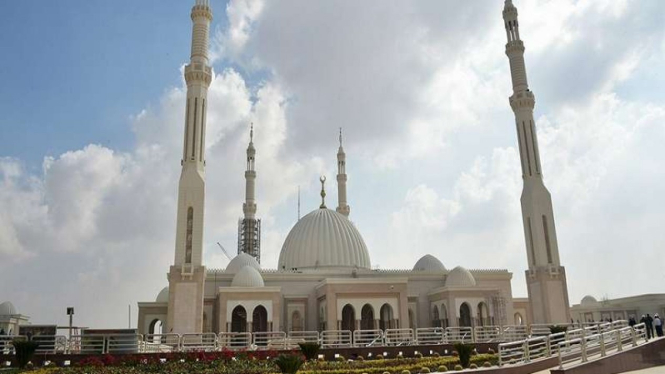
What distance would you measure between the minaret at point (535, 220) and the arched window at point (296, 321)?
14.2 metres

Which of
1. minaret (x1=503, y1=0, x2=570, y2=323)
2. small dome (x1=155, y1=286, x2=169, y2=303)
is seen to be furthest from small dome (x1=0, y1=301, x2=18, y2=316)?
minaret (x1=503, y1=0, x2=570, y2=323)

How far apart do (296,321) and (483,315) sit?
1127 centimetres

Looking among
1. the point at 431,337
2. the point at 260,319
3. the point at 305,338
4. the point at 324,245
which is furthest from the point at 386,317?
the point at 305,338

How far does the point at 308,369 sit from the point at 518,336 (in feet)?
41.8

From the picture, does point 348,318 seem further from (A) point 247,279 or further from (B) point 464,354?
(B) point 464,354

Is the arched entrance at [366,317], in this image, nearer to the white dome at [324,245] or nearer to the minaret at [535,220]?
the white dome at [324,245]

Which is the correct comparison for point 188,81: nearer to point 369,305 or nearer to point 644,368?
point 369,305

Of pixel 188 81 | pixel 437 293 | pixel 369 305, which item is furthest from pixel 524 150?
pixel 188 81

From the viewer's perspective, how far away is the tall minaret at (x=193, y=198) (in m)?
27.7

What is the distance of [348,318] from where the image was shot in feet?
105

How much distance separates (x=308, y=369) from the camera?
15.0 meters

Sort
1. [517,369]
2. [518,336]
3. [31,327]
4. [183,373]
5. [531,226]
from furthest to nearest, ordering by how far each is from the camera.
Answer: [531,226] → [518,336] → [31,327] → [183,373] → [517,369]

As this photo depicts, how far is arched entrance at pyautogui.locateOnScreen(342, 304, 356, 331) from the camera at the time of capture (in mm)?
31844

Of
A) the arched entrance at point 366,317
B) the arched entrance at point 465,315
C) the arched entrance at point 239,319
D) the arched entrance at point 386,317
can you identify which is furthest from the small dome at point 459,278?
the arched entrance at point 239,319
